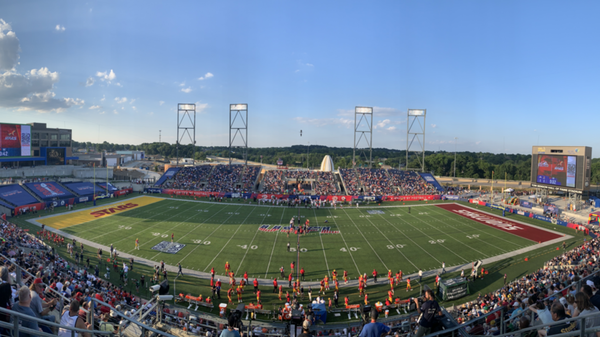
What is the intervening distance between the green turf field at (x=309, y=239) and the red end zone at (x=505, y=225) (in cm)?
157

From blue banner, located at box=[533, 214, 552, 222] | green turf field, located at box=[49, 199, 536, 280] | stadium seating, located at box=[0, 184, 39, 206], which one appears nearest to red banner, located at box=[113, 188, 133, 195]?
stadium seating, located at box=[0, 184, 39, 206]

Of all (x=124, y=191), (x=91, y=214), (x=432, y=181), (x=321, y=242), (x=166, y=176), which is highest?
(x=432, y=181)

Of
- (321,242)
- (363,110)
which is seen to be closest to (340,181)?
(363,110)

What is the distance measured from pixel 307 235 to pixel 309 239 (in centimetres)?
129

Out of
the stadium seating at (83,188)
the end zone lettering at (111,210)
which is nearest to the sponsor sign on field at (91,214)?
the end zone lettering at (111,210)

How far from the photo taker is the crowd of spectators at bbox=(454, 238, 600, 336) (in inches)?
202

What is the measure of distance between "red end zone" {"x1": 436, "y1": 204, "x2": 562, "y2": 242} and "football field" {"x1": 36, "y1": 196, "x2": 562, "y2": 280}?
0.32 feet

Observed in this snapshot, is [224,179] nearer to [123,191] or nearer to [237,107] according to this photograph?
[123,191]

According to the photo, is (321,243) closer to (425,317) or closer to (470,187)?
(425,317)

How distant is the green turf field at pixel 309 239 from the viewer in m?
22.0

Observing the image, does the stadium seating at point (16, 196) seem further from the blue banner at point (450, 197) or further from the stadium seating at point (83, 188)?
the blue banner at point (450, 197)

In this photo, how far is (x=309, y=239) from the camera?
27.6 metres

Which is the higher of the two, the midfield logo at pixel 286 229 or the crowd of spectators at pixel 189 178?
the crowd of spectators at pixel 189 178

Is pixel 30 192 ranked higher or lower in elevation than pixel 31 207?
higher
